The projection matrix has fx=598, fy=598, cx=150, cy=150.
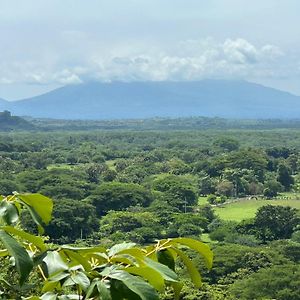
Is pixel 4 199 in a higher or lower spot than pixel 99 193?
higher

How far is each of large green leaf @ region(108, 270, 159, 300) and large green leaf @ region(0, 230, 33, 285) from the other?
17 cm

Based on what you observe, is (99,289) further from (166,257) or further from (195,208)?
(195,208)

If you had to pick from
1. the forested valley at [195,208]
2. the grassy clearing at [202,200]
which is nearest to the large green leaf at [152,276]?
the forested valley at [195,208]

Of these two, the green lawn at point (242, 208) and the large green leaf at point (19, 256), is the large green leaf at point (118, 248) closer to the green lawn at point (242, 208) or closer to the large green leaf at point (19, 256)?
the large green leaf at point (19, 256)

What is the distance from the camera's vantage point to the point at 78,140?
3932 inches

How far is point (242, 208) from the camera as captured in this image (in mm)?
44219

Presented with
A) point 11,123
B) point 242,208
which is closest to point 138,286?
point 242,208

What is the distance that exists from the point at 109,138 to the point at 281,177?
5415 cm

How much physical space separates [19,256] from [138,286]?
25cm

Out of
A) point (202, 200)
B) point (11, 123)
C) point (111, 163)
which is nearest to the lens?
point (202, 200)

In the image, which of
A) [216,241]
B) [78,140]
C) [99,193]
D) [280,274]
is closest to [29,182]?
[99,193]

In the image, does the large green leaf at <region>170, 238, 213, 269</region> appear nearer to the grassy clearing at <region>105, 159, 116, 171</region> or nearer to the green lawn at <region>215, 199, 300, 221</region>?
the green lawn at <region>215, 199, 300, 221</region>

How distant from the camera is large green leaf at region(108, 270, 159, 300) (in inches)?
42.2

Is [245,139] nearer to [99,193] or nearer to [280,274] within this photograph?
[99,193]
